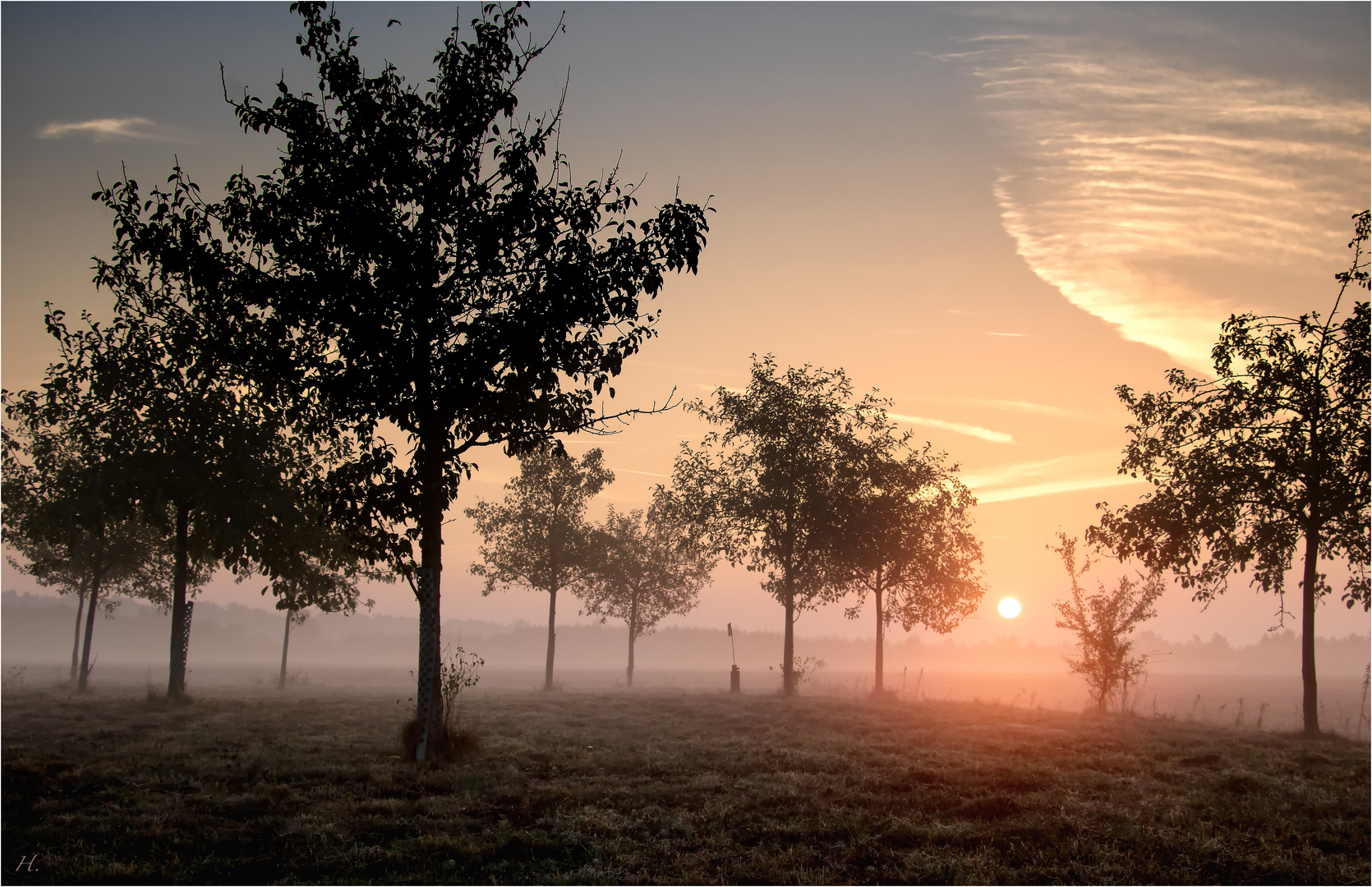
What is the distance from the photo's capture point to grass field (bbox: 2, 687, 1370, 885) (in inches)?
346

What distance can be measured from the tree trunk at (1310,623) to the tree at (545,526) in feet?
109

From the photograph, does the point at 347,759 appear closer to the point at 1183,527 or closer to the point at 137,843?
the point at 137,843

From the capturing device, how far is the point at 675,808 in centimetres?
1144

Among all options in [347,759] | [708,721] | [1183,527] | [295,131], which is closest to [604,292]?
[295,131]

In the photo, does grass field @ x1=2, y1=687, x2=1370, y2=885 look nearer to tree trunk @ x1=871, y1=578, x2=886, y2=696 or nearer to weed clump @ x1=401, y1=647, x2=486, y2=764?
weed clump @ x1=401, y1=647, x2=486, y2=764

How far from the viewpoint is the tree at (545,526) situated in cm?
4619

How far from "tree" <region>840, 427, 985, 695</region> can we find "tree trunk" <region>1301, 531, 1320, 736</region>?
15.3 m

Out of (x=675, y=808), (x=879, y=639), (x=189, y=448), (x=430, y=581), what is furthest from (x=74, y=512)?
(x=879, y=639)

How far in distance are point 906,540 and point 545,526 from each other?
811 inches

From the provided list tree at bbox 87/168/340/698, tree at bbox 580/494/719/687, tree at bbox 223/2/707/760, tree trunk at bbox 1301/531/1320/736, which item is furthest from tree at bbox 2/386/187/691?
tree trunk at bbox 1301/531/1320/736

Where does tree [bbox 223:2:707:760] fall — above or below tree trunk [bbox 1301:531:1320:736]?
above

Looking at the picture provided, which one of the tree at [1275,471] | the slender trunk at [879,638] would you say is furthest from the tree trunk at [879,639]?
the tree at [1275,471]

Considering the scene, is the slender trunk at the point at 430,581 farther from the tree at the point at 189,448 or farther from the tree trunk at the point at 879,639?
the tree trunk at the point at 879,639

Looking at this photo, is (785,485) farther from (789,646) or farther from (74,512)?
(74,512)
